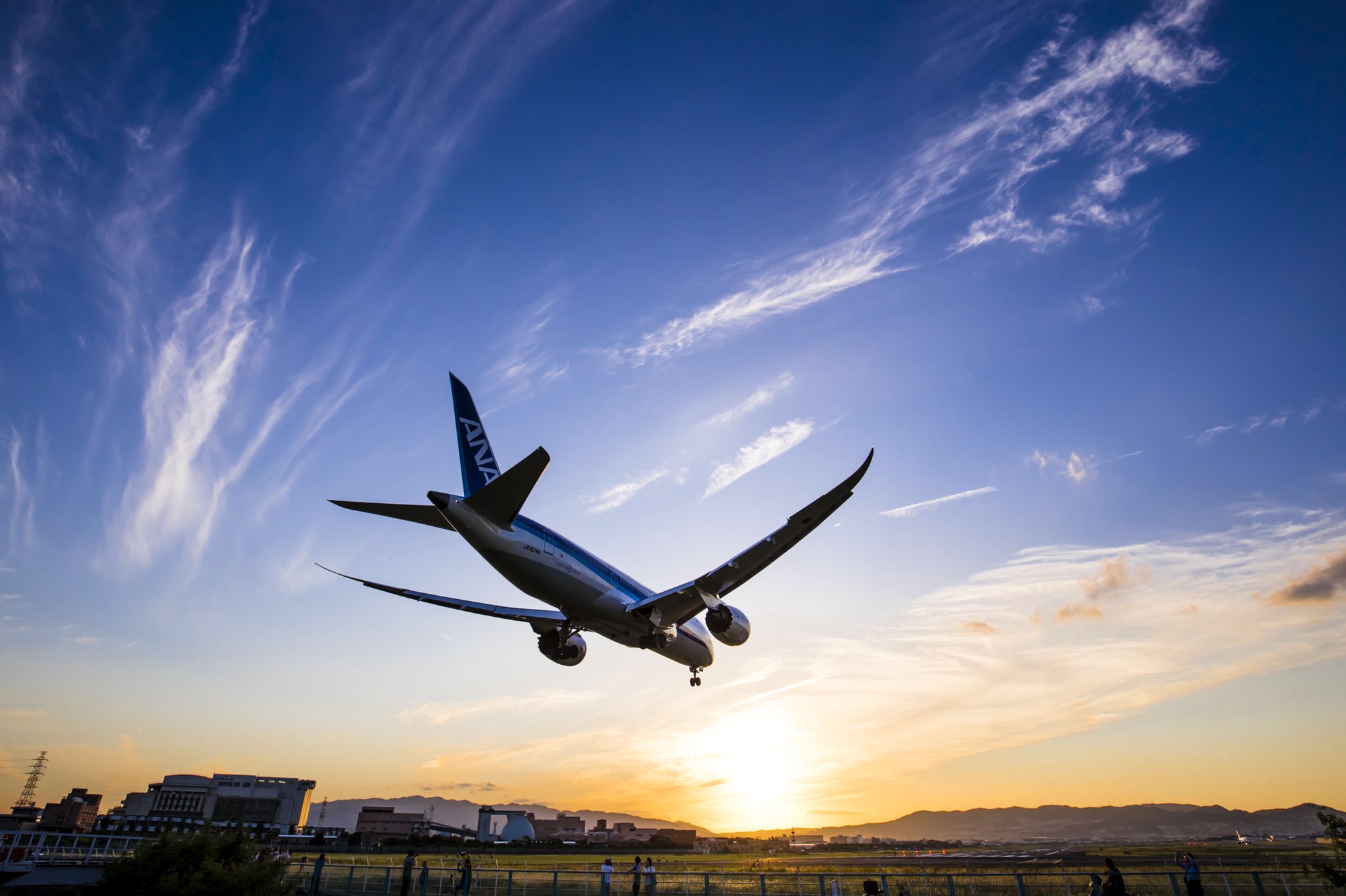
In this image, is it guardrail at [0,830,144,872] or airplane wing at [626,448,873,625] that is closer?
airplane wing at [626,448,873,625]

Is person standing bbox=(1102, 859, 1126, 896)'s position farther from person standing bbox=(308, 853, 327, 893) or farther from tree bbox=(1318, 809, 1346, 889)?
person standing bbox=(308, 853, 327, 893)

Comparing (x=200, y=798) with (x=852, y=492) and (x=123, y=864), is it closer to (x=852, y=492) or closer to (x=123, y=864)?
(x=123, y=864)

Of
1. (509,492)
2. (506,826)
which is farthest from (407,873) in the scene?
(506,826)

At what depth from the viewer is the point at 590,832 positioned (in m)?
129

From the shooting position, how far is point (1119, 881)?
12984 millimetres

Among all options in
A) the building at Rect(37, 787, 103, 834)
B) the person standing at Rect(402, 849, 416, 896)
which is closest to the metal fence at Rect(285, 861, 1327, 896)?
the person standing at Rect(402, 849, 416, 896)

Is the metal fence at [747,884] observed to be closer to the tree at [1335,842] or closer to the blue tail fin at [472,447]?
the tree at [1335,842]

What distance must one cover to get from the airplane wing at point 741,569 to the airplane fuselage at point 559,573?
1019mm

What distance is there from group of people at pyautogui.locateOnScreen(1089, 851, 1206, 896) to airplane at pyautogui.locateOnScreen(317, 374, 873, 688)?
31.4 feet

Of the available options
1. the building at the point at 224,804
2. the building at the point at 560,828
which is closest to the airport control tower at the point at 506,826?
the building at the point at 560,828

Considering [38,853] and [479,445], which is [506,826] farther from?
[479,445]

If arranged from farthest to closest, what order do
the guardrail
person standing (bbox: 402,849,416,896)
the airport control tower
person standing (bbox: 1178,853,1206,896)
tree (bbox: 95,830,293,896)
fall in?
the airport control tower < the guardrail < person standing (bbox: 402,849,416,896) < tree (bbox: 95,830,293,896) < person standing (bbox: 1178,853,1206,896)

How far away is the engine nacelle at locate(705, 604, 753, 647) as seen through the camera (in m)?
23.5

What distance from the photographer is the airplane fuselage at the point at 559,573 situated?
69.2 ft
